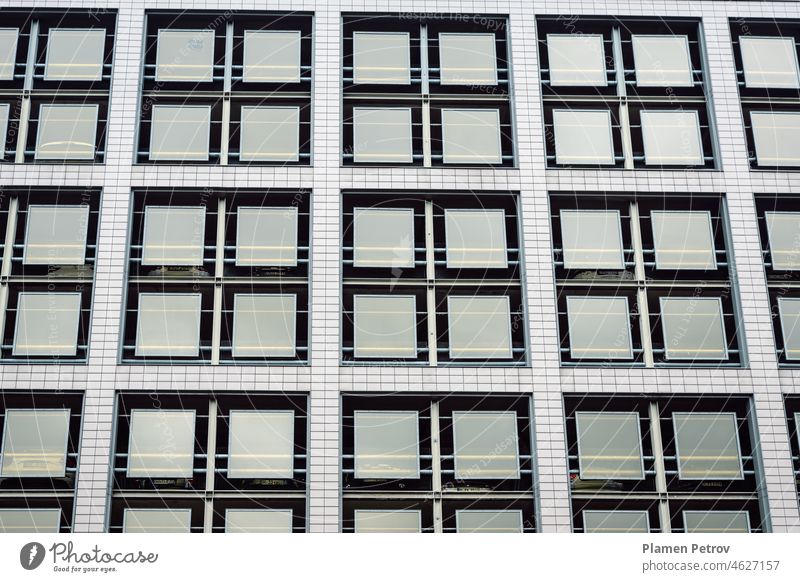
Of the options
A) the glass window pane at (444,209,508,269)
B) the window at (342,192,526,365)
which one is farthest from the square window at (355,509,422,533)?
the glass window pane at (444,209,508,269)

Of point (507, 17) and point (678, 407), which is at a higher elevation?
point (507, 17)

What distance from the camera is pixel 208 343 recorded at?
3256 centimetres

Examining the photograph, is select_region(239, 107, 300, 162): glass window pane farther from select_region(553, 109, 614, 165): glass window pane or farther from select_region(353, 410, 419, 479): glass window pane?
select_region(353, 410, 419, 479): glass window pane

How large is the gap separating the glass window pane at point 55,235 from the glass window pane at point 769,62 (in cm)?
2377

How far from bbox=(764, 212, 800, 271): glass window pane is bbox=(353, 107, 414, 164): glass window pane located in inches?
492

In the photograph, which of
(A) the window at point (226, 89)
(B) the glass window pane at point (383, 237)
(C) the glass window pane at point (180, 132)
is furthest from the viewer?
(A) the window at point (226, 89)

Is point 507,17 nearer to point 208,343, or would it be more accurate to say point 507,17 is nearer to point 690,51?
point 690,51

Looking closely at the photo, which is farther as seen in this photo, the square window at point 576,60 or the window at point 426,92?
the square window at point 576,60

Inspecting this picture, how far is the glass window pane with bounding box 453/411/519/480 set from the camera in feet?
102

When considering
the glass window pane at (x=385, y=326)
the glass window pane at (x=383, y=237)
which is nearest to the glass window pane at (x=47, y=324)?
the glass window pane at (x=385, y=326)

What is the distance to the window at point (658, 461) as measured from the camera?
3098 centimetres

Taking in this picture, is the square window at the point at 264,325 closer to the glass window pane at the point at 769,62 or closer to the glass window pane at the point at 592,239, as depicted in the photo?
the glass window pane at the point at 592,239
